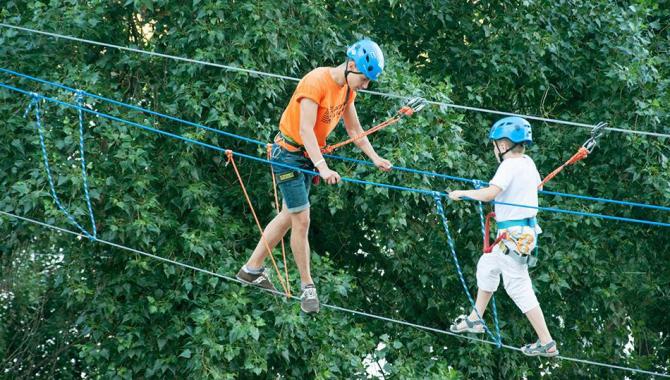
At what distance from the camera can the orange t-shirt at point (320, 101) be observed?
688cm

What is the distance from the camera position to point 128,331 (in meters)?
9.80

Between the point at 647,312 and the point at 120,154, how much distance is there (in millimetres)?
5244

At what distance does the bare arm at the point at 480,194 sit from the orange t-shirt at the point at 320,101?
0.78m

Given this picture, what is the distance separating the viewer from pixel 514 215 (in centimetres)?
710

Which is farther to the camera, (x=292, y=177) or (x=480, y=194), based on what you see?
(x=292, y=177)

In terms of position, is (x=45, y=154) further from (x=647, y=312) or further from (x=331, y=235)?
(x=647, y=312)

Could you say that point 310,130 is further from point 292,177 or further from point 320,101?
point 292,177

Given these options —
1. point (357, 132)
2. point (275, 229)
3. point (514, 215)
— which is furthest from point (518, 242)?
point (275, 229)

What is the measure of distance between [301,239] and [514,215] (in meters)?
1.20

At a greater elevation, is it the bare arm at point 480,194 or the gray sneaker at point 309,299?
the bare arm at point 480,194

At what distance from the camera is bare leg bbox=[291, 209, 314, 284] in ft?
24.0

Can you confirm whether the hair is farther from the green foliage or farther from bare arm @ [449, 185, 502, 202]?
the green foliage

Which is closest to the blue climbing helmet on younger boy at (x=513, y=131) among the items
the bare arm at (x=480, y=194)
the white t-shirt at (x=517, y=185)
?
the white t-shirt at (x=517, y=185)

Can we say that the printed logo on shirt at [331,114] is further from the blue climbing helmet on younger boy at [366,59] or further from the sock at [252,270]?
the sock at [252,270]
